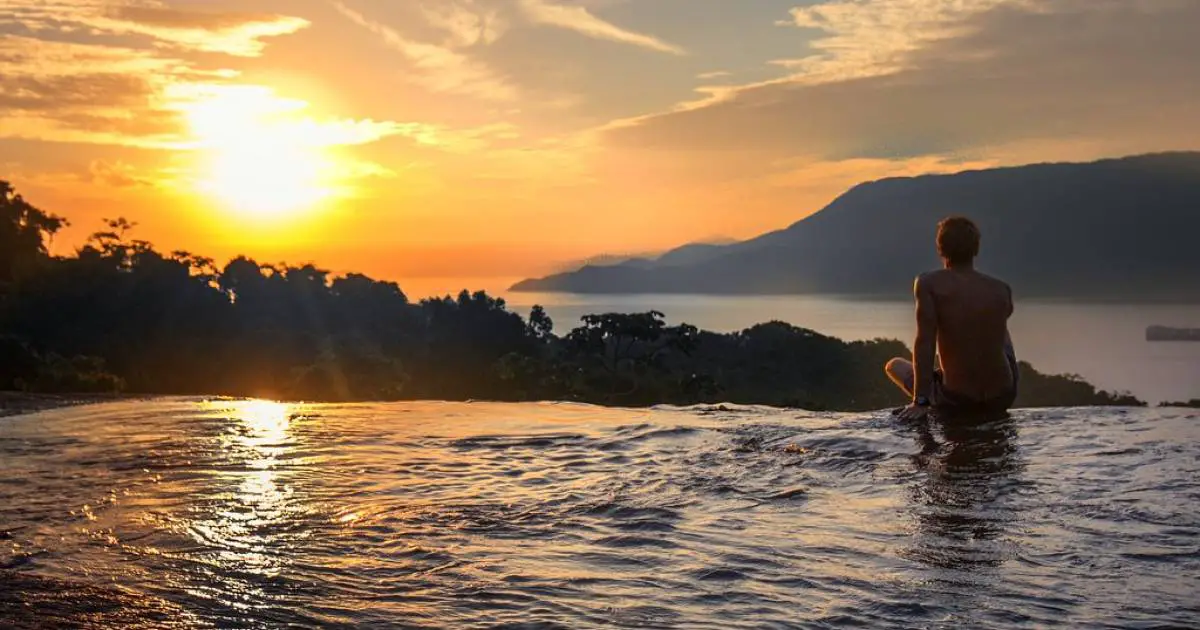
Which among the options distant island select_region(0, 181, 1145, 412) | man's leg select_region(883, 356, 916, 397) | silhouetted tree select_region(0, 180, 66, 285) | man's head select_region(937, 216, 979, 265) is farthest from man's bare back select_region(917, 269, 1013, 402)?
silhouetted tree select_region(0, 180, 66, 285)

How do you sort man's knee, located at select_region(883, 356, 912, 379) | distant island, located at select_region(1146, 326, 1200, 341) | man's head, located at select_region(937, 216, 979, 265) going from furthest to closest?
distant island, located at select_region(1146, 326, 1200, 341) < man's knee, located at select_region(883, 356, 912, 379) < man's head, located at select_region(937, 216, 979, 265)

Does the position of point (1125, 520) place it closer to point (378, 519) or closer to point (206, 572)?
point (378, 519)

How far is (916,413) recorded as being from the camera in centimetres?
858

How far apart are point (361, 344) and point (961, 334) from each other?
28187 mm

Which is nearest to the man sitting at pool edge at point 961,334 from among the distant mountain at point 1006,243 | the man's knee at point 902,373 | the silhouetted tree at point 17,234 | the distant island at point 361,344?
the man's knee at point 902,373

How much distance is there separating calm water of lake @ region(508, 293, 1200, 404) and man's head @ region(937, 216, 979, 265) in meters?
13.3

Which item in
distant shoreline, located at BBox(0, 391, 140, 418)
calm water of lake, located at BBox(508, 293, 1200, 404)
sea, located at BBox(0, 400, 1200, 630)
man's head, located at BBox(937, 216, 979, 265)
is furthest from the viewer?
calm water of lake, located at BBox(508, 293, 1200, 404)

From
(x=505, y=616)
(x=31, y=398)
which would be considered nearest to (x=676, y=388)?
(x=31, y=398)

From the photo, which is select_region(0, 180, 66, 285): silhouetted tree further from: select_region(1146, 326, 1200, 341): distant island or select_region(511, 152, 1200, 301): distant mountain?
select_region(1146, 326, 1200, 341): distant island

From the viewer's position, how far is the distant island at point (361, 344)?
2392cm

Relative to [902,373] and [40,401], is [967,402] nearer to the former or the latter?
[902,373]

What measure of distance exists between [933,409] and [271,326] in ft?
104

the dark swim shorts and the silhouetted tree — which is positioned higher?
the silhouetted tree

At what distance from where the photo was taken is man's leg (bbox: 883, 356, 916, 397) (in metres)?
9.16
